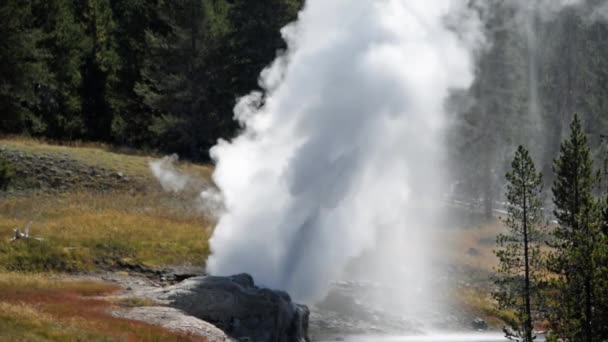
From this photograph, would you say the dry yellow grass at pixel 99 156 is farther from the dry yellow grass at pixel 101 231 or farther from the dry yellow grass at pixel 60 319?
the dry yellow grass at pixel 60 319

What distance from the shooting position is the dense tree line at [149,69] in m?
80.0

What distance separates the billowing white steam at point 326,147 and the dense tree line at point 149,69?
3310 centimetres

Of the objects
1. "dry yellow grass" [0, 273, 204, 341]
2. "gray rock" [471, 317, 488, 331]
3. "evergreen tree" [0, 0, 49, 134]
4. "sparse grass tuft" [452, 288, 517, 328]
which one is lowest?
"dry yellow grass" [0, 273, 204, 341]

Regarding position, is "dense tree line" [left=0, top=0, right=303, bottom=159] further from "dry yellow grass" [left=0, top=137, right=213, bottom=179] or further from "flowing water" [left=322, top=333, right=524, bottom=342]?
"flowing water" [left=322, top=333, right=524, bottom=342]

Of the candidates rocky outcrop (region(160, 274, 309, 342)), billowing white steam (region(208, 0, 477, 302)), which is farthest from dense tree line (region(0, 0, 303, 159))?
rocky outcrop (region(160, 274, 309, 342))

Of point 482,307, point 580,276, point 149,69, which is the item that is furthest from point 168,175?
point 580,276

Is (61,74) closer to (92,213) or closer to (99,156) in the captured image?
(99,156)

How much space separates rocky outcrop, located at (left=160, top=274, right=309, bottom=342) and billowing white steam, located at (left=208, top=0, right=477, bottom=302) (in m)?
4.39

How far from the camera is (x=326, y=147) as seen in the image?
43.7 meters

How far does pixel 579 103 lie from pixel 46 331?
78.3 metres

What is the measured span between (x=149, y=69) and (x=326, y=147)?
144ft

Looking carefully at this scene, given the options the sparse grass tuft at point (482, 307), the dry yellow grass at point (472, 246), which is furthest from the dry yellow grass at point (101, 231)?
the dry yellow grass at point (472, 246)

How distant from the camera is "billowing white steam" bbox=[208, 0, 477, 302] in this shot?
4297 centimetres

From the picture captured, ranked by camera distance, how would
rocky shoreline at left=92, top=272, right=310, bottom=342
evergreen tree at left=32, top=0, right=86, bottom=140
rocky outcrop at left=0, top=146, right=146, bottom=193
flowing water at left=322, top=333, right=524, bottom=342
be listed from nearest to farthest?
rocky shoreline at left=92, top=272, right=310, bottom=342 < flowing water at left=322, top=333, right=524, bottom=342 < rocky outcrop at left=0, top=146, right=146, bottom=193 < evergreen tree at left=32, top=0, right=86, bottom=140
